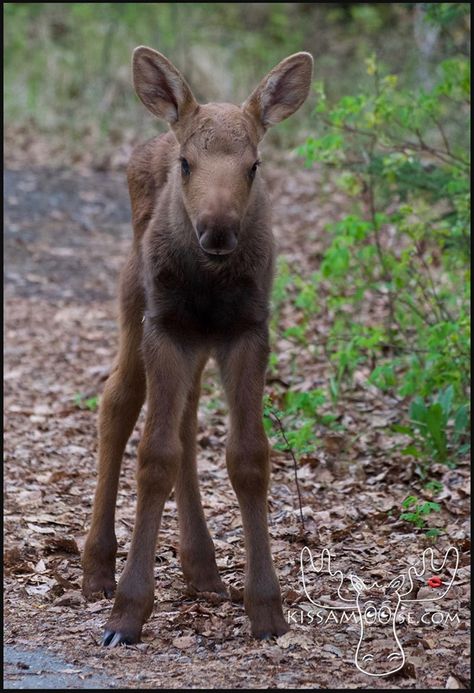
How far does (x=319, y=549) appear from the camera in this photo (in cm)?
645

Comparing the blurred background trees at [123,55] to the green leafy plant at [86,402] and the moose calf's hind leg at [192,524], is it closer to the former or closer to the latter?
the green leafy plant at [86,402]

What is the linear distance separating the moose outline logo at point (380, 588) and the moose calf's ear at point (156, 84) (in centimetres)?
244

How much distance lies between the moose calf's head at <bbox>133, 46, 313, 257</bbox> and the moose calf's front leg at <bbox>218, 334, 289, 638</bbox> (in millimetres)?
637

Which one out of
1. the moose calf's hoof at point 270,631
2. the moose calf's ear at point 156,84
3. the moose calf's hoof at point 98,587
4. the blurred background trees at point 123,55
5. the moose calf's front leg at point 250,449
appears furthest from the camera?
the blurred background trees at point 123,55

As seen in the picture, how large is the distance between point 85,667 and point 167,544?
2.08m

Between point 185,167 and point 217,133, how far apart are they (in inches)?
8.9

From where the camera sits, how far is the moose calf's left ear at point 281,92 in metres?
5.75

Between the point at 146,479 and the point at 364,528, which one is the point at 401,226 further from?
the point at 146,479

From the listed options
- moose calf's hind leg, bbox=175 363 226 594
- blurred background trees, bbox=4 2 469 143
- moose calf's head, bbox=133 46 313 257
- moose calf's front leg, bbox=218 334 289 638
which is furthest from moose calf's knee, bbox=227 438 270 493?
blurred background trees, bbox=4 2 469 143

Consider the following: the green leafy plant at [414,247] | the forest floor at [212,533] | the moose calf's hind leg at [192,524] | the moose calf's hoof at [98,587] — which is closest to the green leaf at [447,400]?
the green leafy plant at [414,247]

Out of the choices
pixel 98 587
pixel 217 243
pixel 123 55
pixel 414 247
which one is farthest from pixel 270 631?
pixel 123 55

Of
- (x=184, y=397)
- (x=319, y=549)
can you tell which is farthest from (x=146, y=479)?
(x=319, y=549)

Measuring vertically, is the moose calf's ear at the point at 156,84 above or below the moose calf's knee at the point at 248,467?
above

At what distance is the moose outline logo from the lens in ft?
16.3
